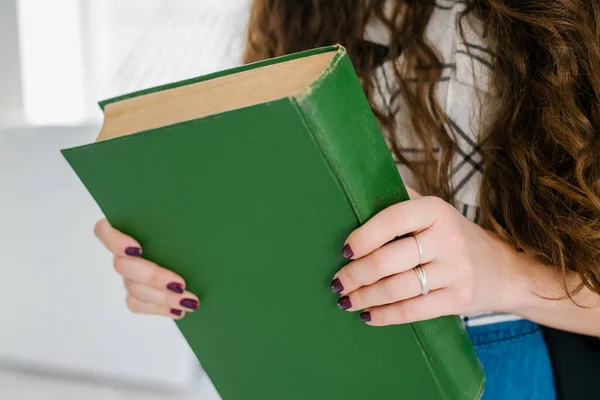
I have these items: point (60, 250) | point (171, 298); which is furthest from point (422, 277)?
point (60, 250)

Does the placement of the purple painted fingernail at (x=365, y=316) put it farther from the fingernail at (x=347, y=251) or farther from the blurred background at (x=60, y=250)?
the blurred background at (x=60, y=250)

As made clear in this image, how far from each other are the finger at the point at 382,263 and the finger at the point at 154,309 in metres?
0.19

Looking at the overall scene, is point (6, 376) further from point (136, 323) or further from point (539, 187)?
point (539, 187)

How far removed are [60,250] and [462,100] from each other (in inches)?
49.4

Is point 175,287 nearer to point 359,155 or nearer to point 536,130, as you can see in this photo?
point 359,155

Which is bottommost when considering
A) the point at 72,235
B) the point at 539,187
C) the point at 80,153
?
the point at 539,187

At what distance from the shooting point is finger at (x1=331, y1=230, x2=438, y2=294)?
43 cm

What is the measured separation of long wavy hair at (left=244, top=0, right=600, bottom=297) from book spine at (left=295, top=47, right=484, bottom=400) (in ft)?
0.57

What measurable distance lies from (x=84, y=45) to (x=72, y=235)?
0.67m

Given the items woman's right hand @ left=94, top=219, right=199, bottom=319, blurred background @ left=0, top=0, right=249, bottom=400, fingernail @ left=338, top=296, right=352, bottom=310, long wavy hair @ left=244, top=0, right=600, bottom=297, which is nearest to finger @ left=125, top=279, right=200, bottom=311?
woman's right hand @ left=94, top=219, right=199, bottom=319

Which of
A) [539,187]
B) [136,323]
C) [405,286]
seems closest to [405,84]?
[539,187]

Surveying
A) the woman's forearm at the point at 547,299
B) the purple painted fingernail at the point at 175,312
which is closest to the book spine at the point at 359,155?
the woman's forearm at the point at 547,299

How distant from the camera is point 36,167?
153cm

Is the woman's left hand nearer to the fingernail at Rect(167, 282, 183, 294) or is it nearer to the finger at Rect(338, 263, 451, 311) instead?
the finger at Rect(338, 263, 451, 311)
